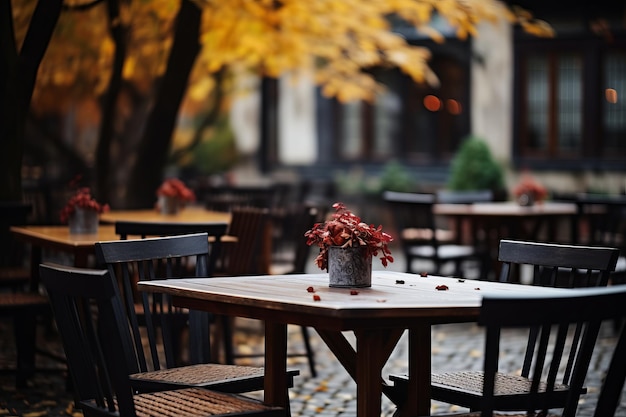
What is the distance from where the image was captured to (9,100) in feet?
27.6

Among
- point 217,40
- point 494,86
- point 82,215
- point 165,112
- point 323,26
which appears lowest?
point 82,215

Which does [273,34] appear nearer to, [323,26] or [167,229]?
[323,26]

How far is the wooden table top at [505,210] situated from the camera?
34.4 feet

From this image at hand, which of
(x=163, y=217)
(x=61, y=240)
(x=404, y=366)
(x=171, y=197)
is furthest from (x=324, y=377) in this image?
(x=171, y=197)

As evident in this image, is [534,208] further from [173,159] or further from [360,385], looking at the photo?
[173,159]

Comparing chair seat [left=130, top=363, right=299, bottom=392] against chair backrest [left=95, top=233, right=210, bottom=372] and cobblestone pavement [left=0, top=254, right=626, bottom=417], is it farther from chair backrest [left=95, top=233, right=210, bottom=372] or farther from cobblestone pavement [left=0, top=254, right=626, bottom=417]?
cobblestone pavement [left=0, top=254, right=626, bottom=417]

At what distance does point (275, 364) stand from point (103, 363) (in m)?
0.73

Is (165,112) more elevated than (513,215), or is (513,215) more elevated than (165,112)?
(165,112)

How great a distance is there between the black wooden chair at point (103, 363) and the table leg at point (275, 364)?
0.45 ft

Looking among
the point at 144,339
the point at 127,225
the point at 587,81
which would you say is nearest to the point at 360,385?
the point at 127,225

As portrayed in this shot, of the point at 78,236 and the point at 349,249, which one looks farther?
the point at 78,236

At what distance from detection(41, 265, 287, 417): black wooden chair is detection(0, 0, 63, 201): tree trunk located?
4.19 m

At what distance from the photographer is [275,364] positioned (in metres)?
4.45

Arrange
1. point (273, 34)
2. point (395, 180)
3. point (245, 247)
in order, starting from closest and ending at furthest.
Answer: point (245, 247), point (273, 34), point (395, 180)
